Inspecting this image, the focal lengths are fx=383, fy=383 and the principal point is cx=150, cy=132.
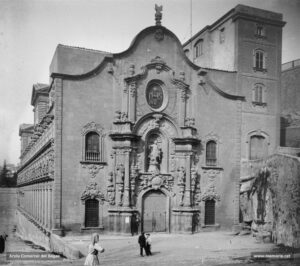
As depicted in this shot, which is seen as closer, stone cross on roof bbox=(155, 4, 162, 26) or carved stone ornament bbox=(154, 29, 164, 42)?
stone cross on roof bbox=(155, 4, 162, 26)

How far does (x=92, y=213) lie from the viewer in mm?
23516

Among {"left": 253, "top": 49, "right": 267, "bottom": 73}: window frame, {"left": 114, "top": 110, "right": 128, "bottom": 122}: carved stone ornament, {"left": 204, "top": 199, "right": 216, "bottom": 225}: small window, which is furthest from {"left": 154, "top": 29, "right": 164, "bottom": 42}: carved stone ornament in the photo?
{"left": 204, "top": 199, "right": 216, "bottom": 225}: small window

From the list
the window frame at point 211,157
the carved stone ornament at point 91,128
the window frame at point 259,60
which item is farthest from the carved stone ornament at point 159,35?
the window frame at point 259,60

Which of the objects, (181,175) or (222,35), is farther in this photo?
(222,35)

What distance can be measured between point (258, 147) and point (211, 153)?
14.7 ft

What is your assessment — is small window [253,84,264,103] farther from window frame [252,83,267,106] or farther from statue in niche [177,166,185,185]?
statue in niche [177,166,185,185]

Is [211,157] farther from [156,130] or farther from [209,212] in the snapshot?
[156,130]

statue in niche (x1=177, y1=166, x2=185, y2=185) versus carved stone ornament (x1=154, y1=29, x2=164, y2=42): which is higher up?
carved stone ornament (x1=154, y1=29, x2=164, y2=42)

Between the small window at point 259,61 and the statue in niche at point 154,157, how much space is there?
10680 mm

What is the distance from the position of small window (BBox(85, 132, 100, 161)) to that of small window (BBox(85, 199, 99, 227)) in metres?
2.64

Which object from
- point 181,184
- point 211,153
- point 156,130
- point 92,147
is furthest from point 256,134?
point 92,147

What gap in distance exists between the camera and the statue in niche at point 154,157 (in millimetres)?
25281

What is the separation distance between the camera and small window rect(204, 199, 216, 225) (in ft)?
87.8

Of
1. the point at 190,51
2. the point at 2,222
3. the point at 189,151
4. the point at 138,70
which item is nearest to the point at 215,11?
the point at 138,70
